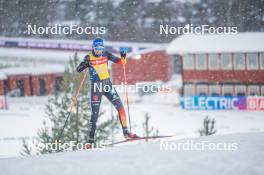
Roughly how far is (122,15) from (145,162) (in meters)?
13.0

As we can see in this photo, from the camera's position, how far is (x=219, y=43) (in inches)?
580

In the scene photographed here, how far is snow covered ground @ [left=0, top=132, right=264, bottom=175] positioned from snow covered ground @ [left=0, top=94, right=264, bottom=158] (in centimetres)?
622

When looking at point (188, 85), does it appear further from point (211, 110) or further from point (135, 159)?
point (135, 159)

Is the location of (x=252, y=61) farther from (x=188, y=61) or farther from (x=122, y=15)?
(x=122, y=15)

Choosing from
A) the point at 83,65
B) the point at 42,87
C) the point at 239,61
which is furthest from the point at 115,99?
the point at 42,87

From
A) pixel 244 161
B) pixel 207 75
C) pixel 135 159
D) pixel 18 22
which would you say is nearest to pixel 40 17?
pixel 18 22

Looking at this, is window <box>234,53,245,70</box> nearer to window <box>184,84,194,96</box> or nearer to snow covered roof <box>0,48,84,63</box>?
window <box>184,84,194,96</box>

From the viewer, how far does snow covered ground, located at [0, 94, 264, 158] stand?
43.2 feet

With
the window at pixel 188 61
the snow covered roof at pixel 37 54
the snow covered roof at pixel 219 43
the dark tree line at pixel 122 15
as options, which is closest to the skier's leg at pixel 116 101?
the dark tree line at pixel 122 15

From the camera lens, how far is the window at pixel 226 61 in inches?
588

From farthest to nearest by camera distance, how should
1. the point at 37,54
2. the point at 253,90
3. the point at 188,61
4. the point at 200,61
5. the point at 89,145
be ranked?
the point at 37,54, the point at 188,61, the point at 200,61, the point at 253,90, the point at 89,145

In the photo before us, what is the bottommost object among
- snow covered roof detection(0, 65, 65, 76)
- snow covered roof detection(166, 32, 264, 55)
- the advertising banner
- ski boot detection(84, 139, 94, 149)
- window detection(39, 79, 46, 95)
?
ski boot detection(84, 139, 94, 149)

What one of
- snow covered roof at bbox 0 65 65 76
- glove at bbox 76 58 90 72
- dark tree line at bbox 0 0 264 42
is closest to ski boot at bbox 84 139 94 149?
glove at bbox 76 58 90 72

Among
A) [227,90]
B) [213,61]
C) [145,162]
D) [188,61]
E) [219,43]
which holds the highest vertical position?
[219,43]
